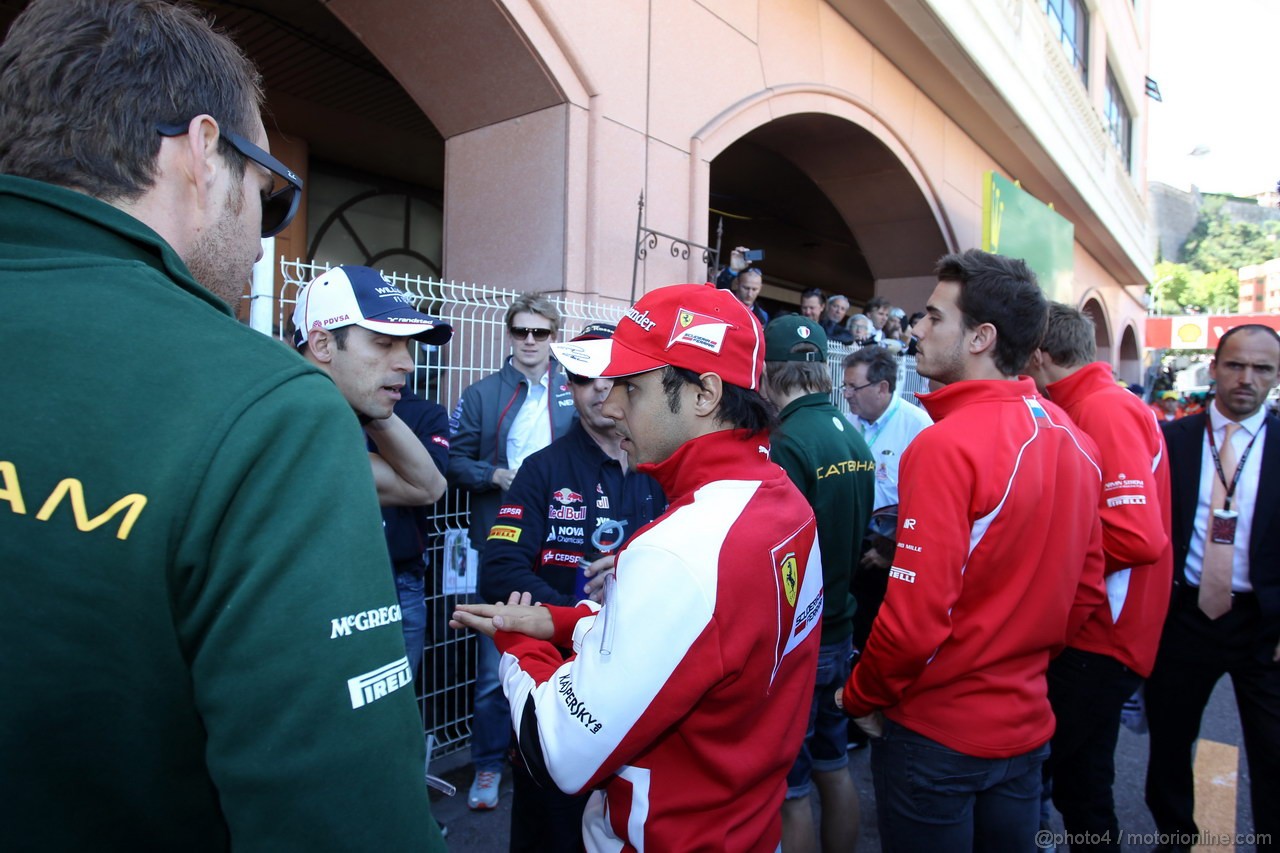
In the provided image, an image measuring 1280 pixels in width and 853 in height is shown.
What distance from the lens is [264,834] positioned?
2.56 ft

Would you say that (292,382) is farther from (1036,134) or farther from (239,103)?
(1036,134)

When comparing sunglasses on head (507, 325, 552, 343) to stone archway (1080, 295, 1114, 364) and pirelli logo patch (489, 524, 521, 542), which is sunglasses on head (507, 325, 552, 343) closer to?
pirelli logo patch (489, 524, 521, 542)

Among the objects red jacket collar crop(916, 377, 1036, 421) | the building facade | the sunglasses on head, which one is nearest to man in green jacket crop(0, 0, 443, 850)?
red jacket collar crop(916, 377, 1036, 421)

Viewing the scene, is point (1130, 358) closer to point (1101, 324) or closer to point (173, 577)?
point (1101, 324)

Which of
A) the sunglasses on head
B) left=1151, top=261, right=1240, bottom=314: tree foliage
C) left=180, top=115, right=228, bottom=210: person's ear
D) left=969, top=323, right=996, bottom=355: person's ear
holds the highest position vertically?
left=1151, top=261, right=1240, bottom=314: tree foliage

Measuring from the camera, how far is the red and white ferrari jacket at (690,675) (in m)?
1.42

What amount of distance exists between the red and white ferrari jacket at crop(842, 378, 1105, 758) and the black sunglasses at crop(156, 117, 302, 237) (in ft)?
5.79

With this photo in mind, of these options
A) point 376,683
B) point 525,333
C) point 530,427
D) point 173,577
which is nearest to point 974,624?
point 376,683

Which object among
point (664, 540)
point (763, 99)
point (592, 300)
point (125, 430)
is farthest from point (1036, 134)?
point (125, 430)

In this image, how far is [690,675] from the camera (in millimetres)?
1420

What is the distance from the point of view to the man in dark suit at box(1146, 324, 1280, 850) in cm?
315

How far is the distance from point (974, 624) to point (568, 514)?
1.39 m

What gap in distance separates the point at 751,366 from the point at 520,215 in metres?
4.57

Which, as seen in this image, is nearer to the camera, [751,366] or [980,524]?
[751,366]
